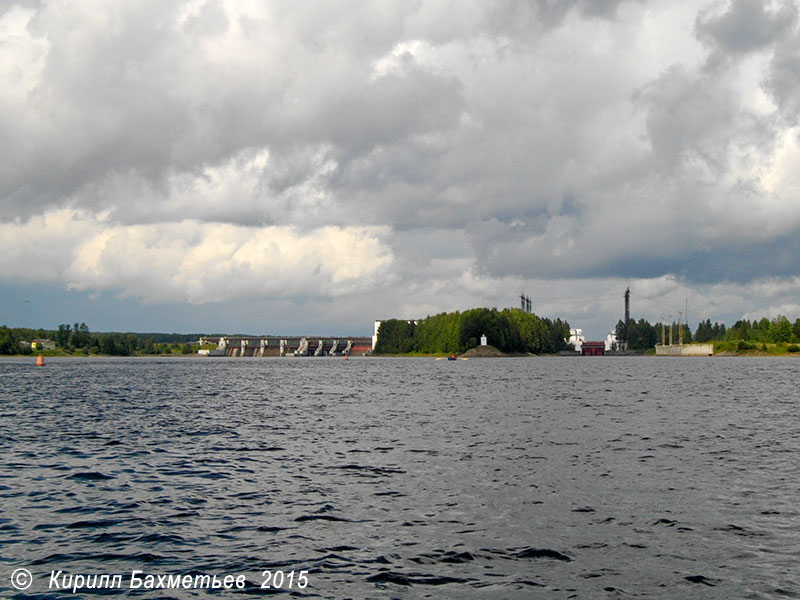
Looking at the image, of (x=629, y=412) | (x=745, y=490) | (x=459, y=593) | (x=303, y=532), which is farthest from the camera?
(x=629, y=412)

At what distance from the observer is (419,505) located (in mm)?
25656

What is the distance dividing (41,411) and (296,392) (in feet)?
121

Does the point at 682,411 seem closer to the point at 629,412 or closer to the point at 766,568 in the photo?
the point at 629,412

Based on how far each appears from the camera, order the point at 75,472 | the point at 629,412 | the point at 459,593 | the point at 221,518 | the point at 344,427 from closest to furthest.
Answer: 1. the point at 459,593
2. the point at 221,518
3. the point at 75,472
4. the point at 344,427
5. the point at 629,412

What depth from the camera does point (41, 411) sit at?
65562mm

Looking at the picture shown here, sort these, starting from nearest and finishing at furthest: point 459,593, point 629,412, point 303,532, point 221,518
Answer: point 459,593
point 303,532
point 221,518
point 629,412

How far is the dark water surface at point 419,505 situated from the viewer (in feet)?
58.8

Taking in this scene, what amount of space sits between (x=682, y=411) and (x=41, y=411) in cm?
5728

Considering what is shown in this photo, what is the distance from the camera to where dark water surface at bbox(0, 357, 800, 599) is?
58.8 ft

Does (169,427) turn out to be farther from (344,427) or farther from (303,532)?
(303,532)

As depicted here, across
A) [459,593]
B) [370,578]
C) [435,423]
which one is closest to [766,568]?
[459,593]

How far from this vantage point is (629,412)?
6188 centimetres

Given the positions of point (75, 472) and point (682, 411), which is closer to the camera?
point (75, 472)

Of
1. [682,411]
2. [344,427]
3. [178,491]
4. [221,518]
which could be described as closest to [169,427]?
[344,427]
